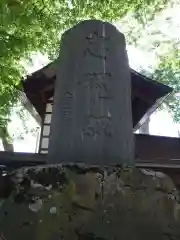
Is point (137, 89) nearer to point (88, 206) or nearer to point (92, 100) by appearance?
point (92, 100)

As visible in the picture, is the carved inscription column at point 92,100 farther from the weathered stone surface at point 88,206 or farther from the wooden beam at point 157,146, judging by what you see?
the wooden beam at point 157,146

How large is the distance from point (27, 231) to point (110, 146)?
1.07 meters

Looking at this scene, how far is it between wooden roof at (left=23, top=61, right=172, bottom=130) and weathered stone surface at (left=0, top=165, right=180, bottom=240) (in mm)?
5721

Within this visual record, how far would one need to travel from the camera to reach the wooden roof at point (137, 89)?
8.08 metres

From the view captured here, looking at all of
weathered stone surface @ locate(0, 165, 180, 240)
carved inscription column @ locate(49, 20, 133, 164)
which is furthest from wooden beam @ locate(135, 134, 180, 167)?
weathered stone surface @ locate(0, 165, 180, 240)

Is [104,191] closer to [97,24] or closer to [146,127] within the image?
[97,24]

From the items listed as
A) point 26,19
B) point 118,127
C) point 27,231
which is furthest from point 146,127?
point 27,231

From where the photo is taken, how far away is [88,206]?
222cm

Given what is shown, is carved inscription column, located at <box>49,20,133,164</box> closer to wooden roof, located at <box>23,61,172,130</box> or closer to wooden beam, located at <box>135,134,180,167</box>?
wooden roof, located at <box>23,61,172,130</box>

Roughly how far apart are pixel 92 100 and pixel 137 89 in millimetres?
5235

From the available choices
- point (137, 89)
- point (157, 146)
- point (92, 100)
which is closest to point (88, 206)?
point (92, 100)

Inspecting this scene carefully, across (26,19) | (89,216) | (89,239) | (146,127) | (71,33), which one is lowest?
(89,239)

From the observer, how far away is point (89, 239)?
6.95 ft

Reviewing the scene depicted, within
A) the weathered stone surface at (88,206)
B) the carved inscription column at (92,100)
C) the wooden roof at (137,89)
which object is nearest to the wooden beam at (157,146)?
the wooden roof at (137,89)
